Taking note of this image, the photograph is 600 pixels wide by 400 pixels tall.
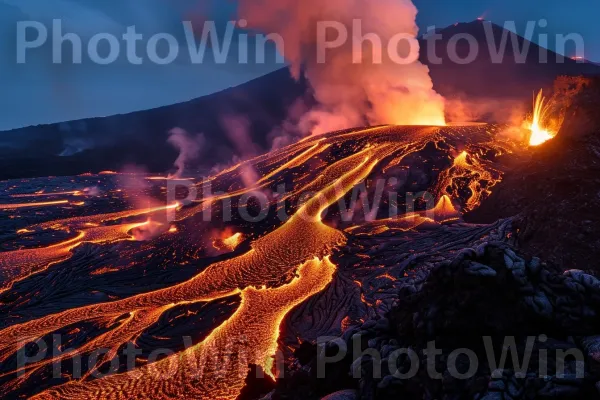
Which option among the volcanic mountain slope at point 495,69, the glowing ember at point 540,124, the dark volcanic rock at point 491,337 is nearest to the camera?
the dark volcanic rock at point 491,337

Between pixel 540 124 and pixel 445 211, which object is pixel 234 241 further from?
pixel 540 124

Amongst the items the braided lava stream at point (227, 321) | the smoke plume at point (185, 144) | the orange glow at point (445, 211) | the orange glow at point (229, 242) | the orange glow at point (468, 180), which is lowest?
the braided lava stream at point (227, 321)

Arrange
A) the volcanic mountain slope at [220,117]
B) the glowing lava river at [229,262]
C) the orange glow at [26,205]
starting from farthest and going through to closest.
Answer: the volcanic mountain slope at [220,117] < the orange glow at [26,205] < the glowing lava river at [229,262]

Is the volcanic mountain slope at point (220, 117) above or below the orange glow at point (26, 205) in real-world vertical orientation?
above

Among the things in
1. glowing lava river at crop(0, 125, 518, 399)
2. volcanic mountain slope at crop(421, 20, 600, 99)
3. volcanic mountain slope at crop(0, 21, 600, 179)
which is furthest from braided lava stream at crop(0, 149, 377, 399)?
volcanic mountain slope at crop(421, 20, 600, 99)

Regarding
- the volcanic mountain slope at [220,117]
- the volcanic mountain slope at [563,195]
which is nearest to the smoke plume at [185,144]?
the volcanic mountain slope at [220,117]

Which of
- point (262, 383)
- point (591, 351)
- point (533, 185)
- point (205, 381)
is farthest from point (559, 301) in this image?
point (533, 185)

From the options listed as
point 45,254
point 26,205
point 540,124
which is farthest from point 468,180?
point 26,205

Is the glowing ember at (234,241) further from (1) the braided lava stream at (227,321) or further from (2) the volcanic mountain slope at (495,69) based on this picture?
(2) the volcanic mountain slope at (495,69)
